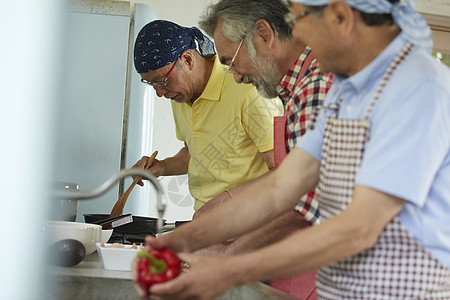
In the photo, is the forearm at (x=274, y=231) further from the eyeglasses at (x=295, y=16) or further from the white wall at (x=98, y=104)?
the white wall at (x=98, y=104)

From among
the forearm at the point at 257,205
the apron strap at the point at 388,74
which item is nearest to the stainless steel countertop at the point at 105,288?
the forearm at the point at 257,205

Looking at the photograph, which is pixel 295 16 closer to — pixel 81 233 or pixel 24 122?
pixel 24 122

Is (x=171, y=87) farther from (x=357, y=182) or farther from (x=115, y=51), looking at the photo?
(x=357, y=182)

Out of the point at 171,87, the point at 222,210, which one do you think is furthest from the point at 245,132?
the point at 222,210

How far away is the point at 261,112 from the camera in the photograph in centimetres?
210

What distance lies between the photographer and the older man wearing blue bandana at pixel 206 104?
86.4 inches

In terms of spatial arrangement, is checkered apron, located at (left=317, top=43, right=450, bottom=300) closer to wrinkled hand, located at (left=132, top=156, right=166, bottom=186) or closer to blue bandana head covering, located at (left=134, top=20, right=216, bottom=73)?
blue bandana head covering, located at (left=134, top=20, right=216, bottom=73)

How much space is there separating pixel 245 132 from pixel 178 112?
51cm

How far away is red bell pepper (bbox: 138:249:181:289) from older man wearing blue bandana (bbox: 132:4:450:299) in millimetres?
47

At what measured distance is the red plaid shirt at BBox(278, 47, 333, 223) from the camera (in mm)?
1457

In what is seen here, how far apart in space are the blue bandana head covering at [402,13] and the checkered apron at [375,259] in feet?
0.12

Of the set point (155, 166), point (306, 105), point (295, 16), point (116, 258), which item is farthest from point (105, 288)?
point (155, 166)

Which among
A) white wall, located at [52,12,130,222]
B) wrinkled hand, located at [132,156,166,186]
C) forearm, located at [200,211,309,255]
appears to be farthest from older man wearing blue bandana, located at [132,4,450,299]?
white wall, located at [52,12,130,222]

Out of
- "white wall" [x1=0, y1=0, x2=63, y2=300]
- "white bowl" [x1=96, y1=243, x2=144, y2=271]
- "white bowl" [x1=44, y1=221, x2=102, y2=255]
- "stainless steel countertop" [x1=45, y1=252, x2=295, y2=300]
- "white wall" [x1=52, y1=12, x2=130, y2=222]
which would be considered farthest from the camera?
"white wall" [x1=52, y1=12, x2=130, y2=222]
